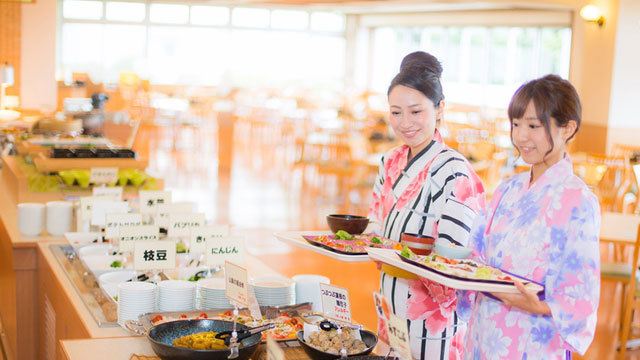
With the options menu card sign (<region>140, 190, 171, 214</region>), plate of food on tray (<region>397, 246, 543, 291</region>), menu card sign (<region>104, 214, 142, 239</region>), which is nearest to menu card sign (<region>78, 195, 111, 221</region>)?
menu card sign (<region>140, 190, 171, 214</region>)

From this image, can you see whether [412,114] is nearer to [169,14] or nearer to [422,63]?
[422,63]

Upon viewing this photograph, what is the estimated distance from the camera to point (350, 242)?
6.51 feet

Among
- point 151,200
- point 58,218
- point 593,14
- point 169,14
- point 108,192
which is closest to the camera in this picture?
point 151,200

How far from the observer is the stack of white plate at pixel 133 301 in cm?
200

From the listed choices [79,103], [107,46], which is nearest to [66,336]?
[79,103]

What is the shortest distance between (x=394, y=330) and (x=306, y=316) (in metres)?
0.52

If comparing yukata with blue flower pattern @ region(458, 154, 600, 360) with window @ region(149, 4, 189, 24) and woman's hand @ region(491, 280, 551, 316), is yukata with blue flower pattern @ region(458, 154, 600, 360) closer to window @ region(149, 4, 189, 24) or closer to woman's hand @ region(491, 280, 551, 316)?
woman's hand @ region(491, 280, 551, 316)

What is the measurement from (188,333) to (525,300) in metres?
0.80

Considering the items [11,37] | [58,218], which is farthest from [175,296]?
[11,37]

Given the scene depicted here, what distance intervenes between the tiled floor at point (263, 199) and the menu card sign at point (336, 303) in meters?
1.78

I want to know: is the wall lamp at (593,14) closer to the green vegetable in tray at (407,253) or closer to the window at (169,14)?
the green vegetable in tray at (407,253)

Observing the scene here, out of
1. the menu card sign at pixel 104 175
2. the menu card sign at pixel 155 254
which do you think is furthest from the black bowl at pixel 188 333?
the menu card sign at pixel 104 175

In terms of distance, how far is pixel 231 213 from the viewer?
722cm

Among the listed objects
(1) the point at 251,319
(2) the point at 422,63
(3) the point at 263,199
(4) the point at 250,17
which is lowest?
(3) the point at 263,199
